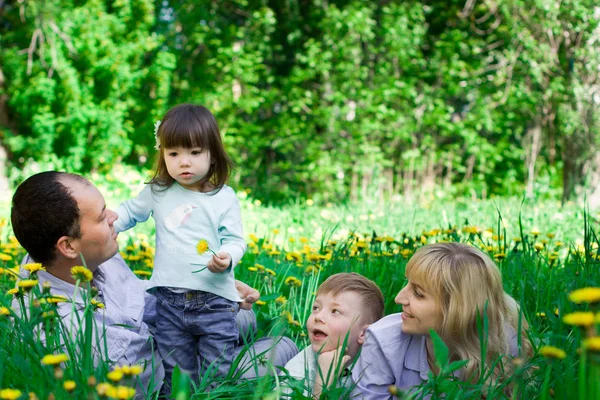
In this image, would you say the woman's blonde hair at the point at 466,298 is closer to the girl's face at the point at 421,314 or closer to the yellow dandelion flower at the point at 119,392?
the girl's face at the point at 421,314

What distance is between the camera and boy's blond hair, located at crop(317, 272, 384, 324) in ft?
6.72

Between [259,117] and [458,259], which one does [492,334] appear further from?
[259,117]

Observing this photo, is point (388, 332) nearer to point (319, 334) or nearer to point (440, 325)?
point (440, 325)

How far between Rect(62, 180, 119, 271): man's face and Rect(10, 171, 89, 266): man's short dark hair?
19 mm

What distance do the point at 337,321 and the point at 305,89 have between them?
24.7ft

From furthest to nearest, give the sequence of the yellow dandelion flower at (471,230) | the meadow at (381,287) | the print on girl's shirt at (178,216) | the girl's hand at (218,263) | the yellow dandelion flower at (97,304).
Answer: the yellow dandelion flower at (471,230)
the print on girl's shirt at (178,216)
the girl's hand at (218,263)
the yellow dandelion flower at (97,304)
the meadow at (381,287)

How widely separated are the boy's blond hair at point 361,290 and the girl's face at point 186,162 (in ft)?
2.00

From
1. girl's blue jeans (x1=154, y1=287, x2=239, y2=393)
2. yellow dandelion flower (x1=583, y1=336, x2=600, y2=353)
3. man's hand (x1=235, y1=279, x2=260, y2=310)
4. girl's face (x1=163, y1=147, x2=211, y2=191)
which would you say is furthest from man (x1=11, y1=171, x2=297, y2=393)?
yellow dandelion flower (x1=583, y1=336, x2=600, y2=353)

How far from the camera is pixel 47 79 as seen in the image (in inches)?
350

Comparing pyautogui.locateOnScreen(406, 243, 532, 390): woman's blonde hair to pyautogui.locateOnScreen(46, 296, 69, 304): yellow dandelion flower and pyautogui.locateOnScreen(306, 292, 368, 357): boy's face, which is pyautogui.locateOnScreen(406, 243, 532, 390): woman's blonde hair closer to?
pyautogui.locateOnScreen(306, 292, 368, 357): boy's face

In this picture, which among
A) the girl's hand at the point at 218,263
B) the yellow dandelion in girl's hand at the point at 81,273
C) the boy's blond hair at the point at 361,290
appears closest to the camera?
the yellow dandelion in girl's hand at the point at 81,273

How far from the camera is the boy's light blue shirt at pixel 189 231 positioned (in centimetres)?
211

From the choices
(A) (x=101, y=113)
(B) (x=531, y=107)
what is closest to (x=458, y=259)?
(B) (x=531, y=107)

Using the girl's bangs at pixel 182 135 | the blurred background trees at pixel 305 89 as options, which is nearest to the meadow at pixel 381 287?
the girl's bangs at pixel 182 135
